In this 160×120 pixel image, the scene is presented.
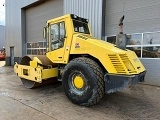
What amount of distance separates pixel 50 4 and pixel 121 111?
37.2 ft

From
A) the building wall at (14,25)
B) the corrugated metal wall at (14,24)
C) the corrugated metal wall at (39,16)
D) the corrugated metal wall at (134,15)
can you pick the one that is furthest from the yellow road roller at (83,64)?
the corrugated metal wall at (14,24)

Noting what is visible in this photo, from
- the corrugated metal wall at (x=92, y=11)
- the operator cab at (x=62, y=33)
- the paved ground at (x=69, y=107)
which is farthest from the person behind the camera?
the corrugated metal wall at (x=92, y=11)

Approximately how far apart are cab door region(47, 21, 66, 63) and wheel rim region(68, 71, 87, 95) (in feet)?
3.20

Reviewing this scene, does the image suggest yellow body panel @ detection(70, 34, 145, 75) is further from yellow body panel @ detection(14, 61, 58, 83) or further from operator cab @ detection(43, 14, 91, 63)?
yellow body panel @ detection(14, 61, 58, 83)

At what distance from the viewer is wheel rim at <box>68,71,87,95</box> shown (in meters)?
4.90

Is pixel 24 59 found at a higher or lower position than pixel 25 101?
higher

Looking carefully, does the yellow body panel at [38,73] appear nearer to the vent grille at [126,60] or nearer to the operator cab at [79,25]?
the operator cab at [79,25]

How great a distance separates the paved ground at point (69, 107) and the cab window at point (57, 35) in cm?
167

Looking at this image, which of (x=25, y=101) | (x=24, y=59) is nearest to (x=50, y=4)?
(x=24, y=59)

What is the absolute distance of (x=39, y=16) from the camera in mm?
15211

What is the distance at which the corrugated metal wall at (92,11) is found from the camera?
9.73 meters

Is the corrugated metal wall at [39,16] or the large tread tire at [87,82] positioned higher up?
the corrugated metal wall at [39,16]

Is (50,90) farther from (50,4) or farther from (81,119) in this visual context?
(50,4)

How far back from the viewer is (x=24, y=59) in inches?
284
